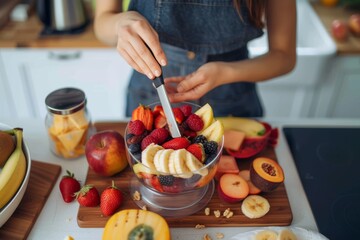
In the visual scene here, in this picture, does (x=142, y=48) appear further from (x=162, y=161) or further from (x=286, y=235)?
(x=286, y=235)

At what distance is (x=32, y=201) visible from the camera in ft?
2.44

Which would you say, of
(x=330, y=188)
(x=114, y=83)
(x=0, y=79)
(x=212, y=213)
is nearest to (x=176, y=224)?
(x=212, y=213)

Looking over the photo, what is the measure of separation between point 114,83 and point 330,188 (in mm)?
1075

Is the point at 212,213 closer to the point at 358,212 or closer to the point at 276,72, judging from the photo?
the point at 358,212

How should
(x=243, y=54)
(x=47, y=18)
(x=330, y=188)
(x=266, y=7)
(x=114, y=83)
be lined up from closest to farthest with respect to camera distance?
(x=330, y=188)
(x=266, y=7)
(x=243, y=54)
(x=47, y=18)
(x=114, y=83)

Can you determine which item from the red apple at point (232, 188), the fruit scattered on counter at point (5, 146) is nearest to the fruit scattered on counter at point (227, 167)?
the red apple at point (232, 188)

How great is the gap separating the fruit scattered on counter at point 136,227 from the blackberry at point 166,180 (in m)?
0.06

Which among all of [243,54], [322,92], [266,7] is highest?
[266,7]

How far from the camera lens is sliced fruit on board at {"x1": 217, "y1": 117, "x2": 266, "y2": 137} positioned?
2.83 feet

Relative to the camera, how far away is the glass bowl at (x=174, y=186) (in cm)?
66

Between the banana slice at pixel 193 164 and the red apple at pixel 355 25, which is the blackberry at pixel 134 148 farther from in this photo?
the red apple at pixel 355 25

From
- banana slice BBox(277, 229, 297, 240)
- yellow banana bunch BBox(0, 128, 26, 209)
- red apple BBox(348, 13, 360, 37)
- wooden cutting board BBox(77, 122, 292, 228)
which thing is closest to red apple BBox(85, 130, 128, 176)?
wooden cutting board BBox(77, 122, 292, 228)

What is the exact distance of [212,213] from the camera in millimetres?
728

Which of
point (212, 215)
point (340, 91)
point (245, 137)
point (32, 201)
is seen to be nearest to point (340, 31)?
point (340, 91)
